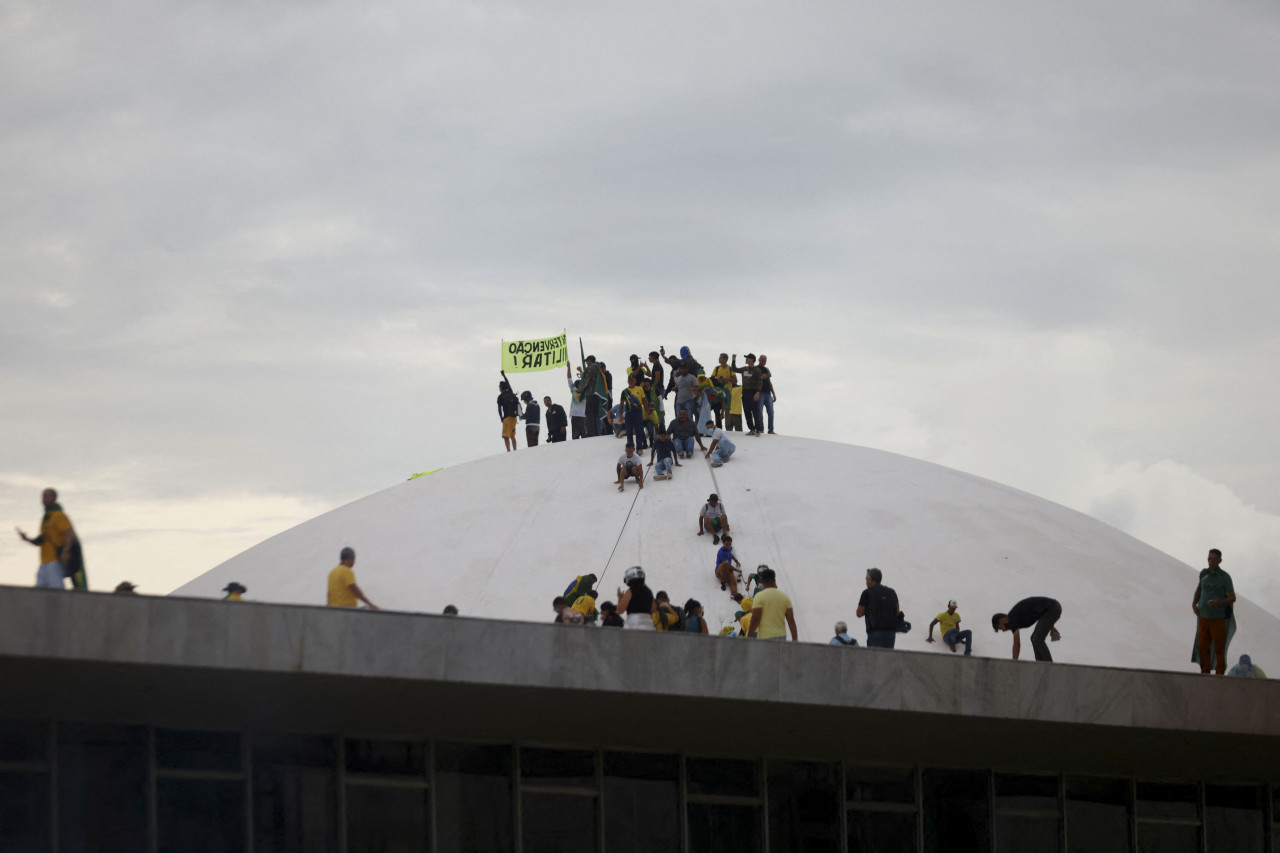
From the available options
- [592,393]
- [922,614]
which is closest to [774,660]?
[922,614]

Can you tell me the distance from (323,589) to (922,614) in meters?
10.4

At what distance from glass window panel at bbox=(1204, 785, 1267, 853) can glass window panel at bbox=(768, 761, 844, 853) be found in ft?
15.0

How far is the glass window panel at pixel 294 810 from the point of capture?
13.3 metres

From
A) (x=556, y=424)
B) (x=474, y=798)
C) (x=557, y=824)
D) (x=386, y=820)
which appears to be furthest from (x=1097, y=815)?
(x=556, y=424)

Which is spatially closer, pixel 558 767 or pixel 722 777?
pixel 558 767

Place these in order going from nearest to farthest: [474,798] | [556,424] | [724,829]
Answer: [474,798] < [724,829] < [556,424]

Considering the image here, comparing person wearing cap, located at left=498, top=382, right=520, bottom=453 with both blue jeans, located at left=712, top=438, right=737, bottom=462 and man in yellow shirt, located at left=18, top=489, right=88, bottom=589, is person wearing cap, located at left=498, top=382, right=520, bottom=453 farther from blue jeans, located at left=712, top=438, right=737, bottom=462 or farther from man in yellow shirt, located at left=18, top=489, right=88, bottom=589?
man in yellow shirt, located at left=18, top=489, right=88, bottom=589

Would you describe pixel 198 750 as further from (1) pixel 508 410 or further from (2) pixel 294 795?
(1) pixel 508 410

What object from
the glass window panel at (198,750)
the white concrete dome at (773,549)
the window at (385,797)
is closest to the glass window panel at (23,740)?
the glass window panel at (198,750)

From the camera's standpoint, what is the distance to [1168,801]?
16531 mm

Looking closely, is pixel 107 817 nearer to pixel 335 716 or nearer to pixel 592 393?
pixel 335 716

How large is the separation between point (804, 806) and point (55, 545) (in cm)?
782

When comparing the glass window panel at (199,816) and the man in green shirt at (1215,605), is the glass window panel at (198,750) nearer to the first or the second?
the glass window panel at (199,816)

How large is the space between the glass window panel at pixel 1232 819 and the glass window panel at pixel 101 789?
1134 centimetres
